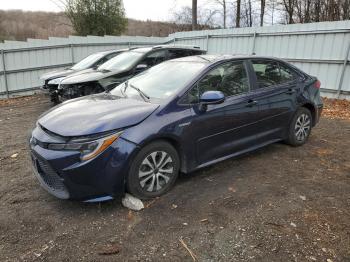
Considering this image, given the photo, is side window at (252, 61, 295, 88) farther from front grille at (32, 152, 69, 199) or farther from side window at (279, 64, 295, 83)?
front grille at (32, 152, 69, 199)

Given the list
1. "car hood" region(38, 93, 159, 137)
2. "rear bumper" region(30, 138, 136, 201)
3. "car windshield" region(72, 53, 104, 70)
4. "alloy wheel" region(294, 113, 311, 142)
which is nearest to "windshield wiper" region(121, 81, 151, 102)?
"car hood" region(38, 93, 159, 137)

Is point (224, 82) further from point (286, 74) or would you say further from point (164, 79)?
point (286, 74)

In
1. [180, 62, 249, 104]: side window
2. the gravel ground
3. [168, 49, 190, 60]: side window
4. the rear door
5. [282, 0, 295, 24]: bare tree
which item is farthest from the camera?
[282, 0, 295, 24]: bare tree

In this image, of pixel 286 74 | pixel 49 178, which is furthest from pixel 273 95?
pixel 49 178

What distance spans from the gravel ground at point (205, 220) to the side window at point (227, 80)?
1.11m

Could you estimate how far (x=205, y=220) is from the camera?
10.7ft

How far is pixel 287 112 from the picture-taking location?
501cm

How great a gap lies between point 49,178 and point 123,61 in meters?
5.59

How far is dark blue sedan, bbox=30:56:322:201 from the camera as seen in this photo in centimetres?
319

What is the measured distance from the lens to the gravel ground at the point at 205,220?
280 centimetres

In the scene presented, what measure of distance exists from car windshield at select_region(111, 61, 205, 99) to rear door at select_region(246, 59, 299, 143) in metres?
1.00

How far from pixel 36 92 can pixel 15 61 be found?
131 centimetres

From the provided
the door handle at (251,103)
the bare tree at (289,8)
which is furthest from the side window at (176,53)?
the bare tree at (289,8)

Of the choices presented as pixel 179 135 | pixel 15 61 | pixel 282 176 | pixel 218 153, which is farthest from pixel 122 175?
pixel 15 61
